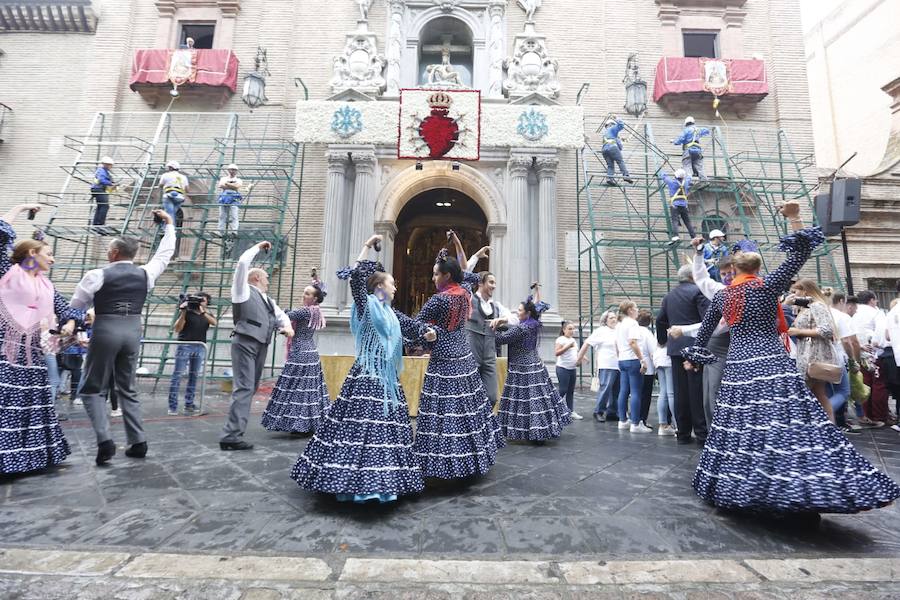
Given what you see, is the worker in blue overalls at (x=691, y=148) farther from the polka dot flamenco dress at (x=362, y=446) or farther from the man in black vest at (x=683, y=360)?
the polka dot flamenco dress at (x=362, y=446)

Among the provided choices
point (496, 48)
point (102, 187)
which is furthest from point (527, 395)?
point (496, 48)

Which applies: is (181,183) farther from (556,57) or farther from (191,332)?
(556,57)

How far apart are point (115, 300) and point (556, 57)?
44.1 feet

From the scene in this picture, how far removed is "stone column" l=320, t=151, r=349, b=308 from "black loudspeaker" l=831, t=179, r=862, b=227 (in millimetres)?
9955

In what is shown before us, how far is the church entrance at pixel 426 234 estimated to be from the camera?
16.1m

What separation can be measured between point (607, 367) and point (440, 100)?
7.73m

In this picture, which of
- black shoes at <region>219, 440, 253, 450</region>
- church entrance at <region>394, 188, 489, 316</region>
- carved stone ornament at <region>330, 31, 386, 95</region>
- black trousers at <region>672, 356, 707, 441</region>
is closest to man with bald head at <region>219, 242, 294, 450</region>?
black shoes at <region>219, 440, 253, 450</region>

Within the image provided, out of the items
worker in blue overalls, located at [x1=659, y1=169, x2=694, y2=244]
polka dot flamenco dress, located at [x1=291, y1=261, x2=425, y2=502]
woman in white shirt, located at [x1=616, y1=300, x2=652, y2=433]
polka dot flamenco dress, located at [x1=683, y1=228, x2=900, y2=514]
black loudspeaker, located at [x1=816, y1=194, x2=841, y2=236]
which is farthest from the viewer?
worker in blue overalls, located at [x1=659, y1=169, x2=694, y2=244]

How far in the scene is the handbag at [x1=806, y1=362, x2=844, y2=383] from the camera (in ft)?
16.5

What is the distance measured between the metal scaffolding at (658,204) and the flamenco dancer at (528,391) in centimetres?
662

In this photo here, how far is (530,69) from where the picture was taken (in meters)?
13.0

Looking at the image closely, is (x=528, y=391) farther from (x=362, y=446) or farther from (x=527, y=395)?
(x=362, y=446)

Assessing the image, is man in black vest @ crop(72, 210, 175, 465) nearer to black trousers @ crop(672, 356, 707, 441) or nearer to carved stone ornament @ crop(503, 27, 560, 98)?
black trousers @ crop(672, 356, 707, 441)

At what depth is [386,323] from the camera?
3.44m
